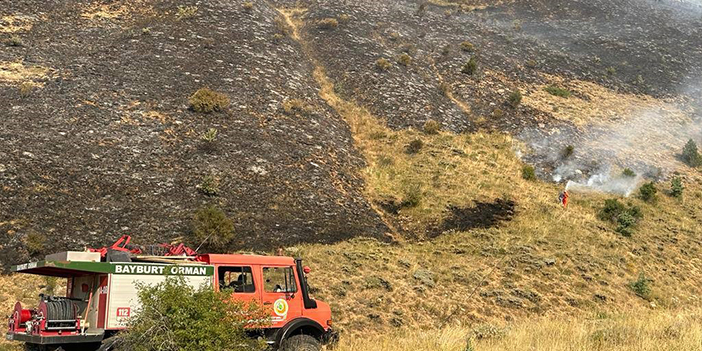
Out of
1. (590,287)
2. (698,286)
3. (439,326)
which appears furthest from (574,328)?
(698,286)

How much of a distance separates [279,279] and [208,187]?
451 inches

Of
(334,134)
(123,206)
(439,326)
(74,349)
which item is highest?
(334,134)

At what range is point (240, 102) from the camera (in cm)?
2950

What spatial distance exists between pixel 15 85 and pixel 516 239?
25320 mm

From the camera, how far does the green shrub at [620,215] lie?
90.2 ft

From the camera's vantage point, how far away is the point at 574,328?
11297 mm

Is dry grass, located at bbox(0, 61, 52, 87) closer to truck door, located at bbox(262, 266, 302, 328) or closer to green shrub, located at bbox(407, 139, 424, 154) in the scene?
green shrub, located at bbox(407, 139, 424, 154)

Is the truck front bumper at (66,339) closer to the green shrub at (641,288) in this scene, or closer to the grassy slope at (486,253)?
the grassy slope at (486,253)

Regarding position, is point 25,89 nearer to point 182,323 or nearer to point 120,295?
point 120,295

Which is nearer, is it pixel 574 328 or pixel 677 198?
pixel 574 328

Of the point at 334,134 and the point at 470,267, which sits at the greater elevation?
the point at 334,134

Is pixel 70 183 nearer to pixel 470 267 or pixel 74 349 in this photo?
pixel 74 349

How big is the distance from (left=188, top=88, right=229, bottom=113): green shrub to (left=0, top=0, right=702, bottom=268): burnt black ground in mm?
463

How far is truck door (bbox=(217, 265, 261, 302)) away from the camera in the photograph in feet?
37.2
